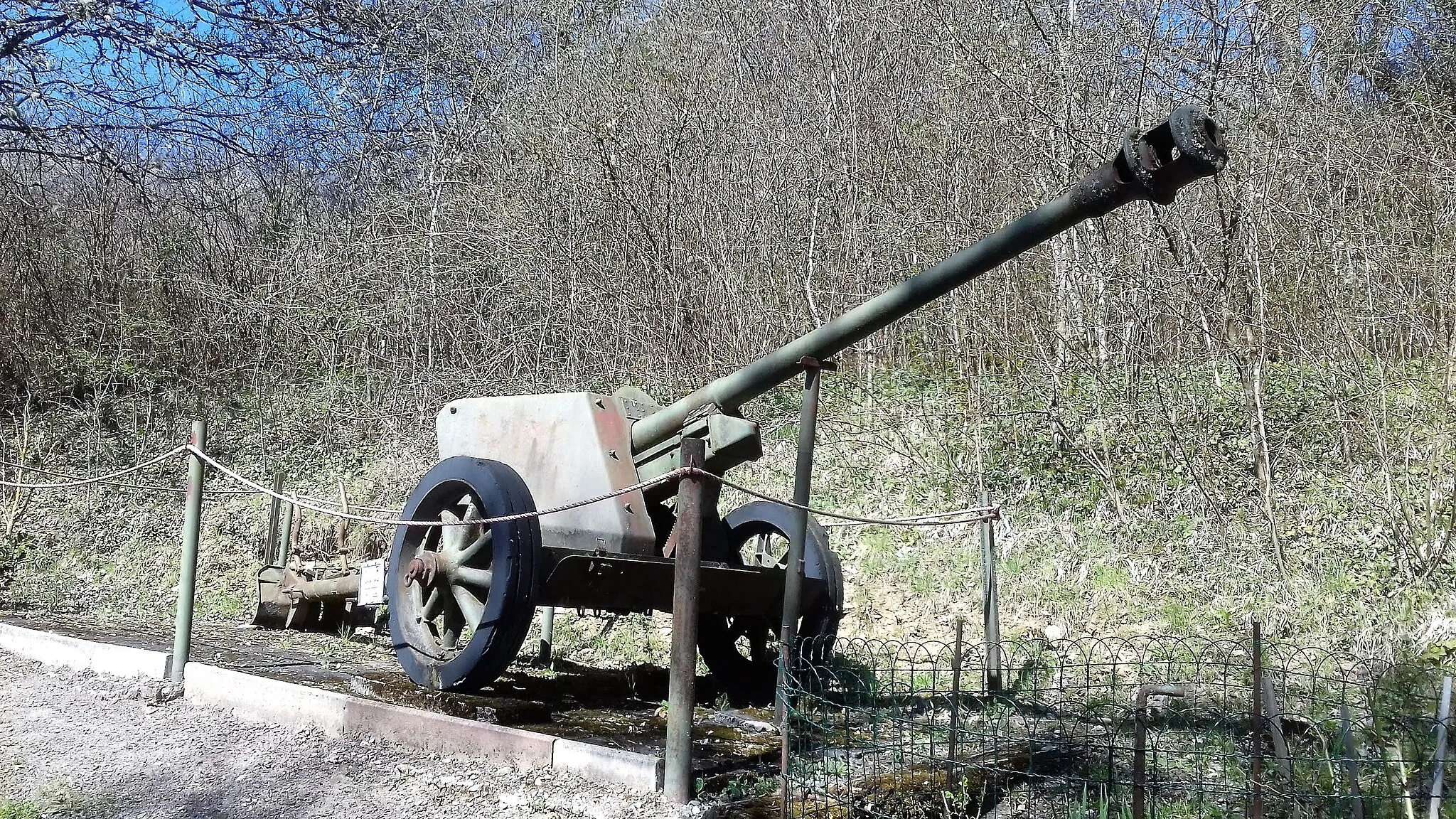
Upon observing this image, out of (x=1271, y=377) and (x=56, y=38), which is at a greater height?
(x=56, y=38)

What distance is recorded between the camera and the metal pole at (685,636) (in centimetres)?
408

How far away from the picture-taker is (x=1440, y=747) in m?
3.31

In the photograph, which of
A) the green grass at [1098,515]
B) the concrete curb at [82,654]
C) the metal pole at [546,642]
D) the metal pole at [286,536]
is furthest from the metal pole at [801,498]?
the metal pole at [286,536]

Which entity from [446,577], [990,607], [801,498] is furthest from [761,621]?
[446,577]

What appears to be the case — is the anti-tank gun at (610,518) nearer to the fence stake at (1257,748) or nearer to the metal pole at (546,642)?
the metal pole at (546,642)

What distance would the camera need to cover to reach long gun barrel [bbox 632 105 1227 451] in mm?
4223

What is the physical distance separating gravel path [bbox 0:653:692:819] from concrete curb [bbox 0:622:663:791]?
0.18 ft

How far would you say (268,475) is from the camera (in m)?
14.0

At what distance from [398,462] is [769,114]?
562 centimetres

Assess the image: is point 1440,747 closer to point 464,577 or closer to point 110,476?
point 464,577

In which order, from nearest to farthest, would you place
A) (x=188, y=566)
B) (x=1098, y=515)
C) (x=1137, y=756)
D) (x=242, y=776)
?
(x=1137, y=756), (x=242, y=776), (x=188, y=566), (x=1098, y=515)

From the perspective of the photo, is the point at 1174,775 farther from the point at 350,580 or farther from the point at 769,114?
the point at 769,114

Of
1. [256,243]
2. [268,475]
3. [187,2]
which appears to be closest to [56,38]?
[187,2]

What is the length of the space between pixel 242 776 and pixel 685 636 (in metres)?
1.78
